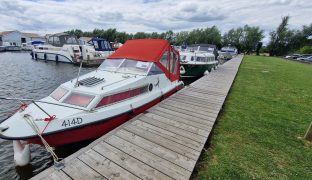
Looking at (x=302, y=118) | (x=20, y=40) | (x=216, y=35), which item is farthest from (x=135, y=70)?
(x=20, y=40)

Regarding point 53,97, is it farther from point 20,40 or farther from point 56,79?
point 20,40

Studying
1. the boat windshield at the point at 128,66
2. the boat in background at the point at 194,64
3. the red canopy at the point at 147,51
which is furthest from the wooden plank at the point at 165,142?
the boat in background at the point at 194,64

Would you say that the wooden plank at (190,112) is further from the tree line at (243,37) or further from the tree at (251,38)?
the tree at (251,38)

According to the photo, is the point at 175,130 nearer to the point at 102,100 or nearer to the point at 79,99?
the point at 102,100

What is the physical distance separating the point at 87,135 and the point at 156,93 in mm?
3835

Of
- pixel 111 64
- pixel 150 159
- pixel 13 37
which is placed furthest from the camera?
pixel 13 37

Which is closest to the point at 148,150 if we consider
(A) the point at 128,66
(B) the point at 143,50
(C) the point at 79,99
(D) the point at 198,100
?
(C) the point at 79,99

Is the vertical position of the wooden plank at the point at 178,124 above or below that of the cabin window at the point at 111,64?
below

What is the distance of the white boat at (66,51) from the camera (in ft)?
102

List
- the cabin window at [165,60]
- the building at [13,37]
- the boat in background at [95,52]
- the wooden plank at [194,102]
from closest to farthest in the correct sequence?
the wooden plank at [194,102] → the cabin window at [165,60] → the boat in background at [95,52] → the building at [13,37]

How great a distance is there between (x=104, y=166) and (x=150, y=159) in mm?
1016

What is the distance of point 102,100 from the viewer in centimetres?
620

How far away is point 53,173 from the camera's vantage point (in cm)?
388

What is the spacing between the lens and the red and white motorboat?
16.7 ft
